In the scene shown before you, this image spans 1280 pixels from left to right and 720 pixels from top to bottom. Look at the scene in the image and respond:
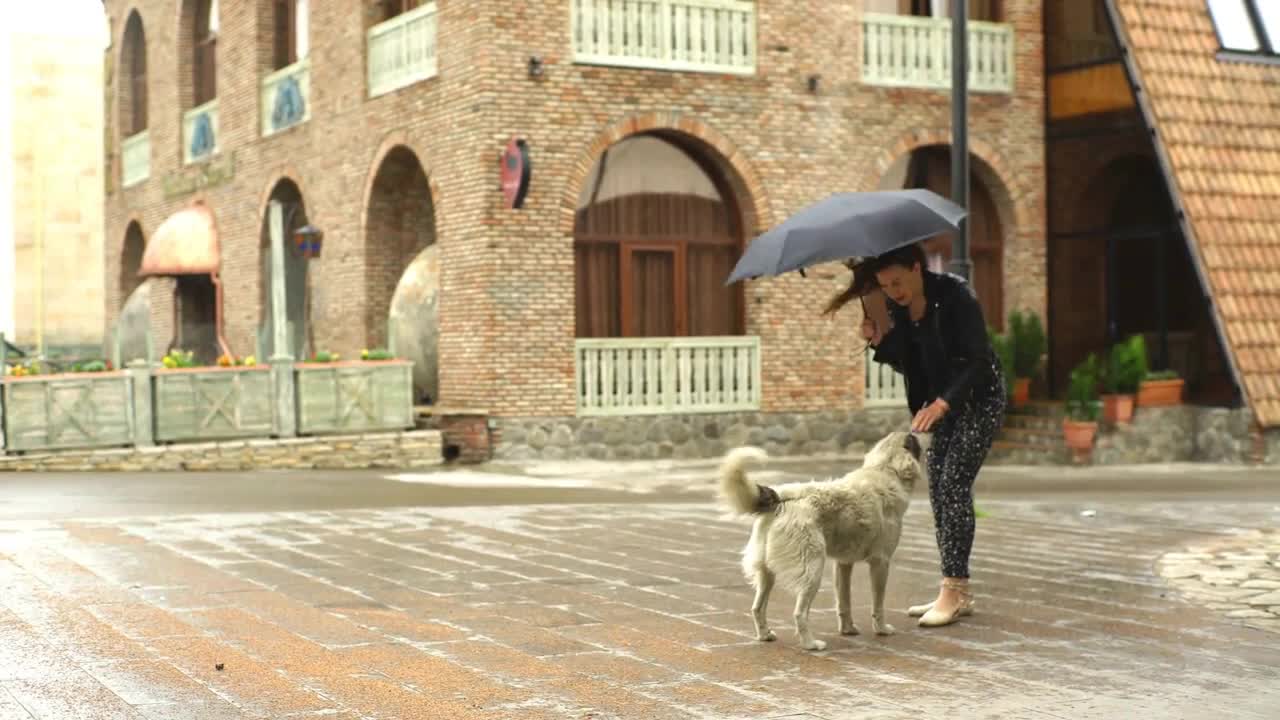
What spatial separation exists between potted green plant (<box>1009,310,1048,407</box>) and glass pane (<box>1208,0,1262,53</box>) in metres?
4.52

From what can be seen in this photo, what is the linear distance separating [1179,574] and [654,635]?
379 cm

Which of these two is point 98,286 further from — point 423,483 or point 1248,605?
point 1248,605

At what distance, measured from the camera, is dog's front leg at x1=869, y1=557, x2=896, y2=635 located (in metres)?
7.69

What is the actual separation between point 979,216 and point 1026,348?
263cm

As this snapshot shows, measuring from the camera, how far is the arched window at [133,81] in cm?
3747

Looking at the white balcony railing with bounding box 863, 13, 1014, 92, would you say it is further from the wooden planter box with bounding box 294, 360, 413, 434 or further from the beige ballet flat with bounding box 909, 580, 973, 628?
the beige ballet flat with bounding box 909, 580, 973, 628

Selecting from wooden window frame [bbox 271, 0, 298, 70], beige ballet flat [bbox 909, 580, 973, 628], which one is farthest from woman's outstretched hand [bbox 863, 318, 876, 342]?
wooden window frame [bbox 271, 0, 298, 70]

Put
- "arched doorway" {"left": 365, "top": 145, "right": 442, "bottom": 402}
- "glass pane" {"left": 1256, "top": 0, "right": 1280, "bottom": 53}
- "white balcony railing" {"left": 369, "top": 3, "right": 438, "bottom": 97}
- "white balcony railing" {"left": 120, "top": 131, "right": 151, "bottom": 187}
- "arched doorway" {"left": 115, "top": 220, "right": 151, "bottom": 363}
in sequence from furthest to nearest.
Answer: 1. "white balcony railing" {"left": 120, "top": 131, "right": 151, "bottom": 187}
2. "arched doorway" {"left": 115, "top": 220, "right": 151, "bottom": 363}
3. "arched doorway" {"left": 365, "top": 145, "right": 442, "bottom": 402}
4. "glass pane" {"left": 1256, "top": 0, "right": 1280, "bottom": 53}
5. "white balcony railing" {"left": 369, "top": 3, "right": 438, "bottom": 97}

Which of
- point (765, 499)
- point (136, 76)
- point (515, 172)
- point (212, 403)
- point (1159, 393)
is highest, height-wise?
point (136, 76)

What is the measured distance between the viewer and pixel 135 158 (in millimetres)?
36438

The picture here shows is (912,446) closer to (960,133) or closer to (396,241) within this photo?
(960,133)

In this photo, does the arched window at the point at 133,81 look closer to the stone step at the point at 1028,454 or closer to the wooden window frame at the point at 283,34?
the wooden window frame at the point at 283,34

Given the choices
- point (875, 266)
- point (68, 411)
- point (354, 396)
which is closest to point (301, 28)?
point (354, 396)

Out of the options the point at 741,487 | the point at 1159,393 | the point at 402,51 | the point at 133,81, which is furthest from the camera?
the point at 133,81
